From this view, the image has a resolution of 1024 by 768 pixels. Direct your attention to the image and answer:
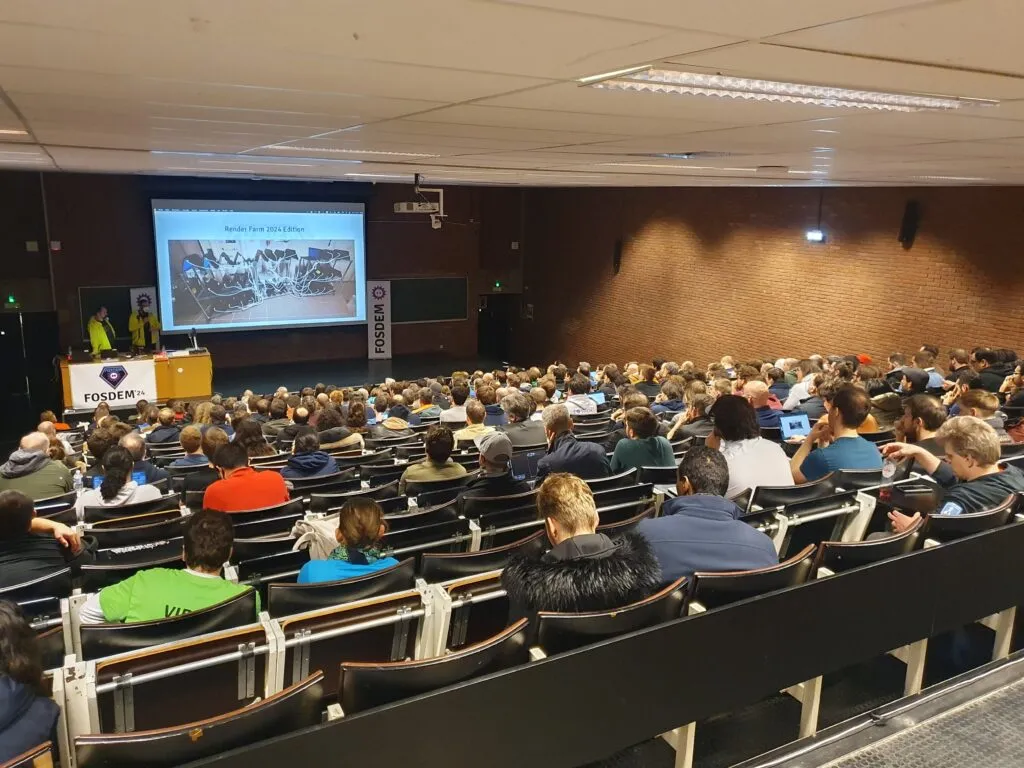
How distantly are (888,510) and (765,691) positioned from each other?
4.34 feet

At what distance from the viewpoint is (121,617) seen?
2.68 m

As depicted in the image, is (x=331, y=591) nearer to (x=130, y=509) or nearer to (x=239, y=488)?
(x=239, y=488)

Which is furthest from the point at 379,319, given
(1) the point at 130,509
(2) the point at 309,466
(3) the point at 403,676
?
(3) the point at 403,676

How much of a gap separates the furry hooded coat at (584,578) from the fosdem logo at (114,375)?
11.4m

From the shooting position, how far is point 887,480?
12.7ft

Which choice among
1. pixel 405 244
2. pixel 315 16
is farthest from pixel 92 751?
pixel 405 244

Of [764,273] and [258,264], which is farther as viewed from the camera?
[258,264]

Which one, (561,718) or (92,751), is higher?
(92,751)

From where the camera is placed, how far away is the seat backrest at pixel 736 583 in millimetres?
2547

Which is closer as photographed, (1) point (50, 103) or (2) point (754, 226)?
(1) point (50, 103)

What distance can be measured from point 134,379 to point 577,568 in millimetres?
11700

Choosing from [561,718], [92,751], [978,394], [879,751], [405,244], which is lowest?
[879,751]

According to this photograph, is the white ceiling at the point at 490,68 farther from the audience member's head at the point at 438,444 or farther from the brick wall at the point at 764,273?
the brick wall at the point at 764,273

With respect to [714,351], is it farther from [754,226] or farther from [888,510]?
[888,510]
